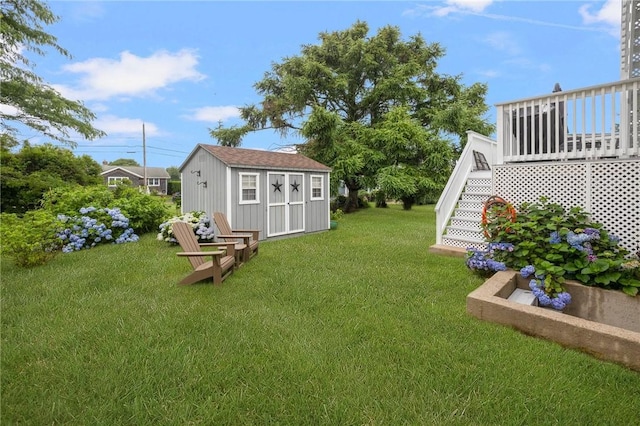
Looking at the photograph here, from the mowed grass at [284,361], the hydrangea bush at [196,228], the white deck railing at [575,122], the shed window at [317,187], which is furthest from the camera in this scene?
the shed window at [317,187]

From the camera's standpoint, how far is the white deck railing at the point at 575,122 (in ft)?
13.2

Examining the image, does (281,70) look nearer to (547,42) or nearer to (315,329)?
(547,42)

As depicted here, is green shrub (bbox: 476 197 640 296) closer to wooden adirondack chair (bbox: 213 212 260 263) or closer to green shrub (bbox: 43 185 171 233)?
wooden adirondack chair (bbox: 213 212 260 263)

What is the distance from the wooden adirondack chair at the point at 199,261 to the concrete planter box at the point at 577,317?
2984mm

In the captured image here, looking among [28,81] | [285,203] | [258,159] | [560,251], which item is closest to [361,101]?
[258,159]

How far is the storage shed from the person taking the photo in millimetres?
7520

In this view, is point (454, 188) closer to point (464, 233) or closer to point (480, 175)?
point (480, 175)

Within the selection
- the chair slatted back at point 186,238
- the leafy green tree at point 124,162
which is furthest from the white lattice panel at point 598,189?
the leafy green tree at point 124,162

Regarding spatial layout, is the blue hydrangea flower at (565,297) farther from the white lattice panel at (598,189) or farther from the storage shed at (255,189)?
the storage shed at (255,189)

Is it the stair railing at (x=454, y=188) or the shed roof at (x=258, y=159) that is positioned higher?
the shed roof at (x=258, y=159)

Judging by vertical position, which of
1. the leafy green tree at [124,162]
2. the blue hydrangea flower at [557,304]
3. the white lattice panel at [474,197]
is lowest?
the blue hydrangea flower at [557,304]

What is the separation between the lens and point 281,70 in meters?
16.9

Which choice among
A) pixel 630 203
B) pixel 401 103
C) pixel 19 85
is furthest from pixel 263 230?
pixel 401 103

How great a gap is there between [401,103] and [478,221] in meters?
11.9
